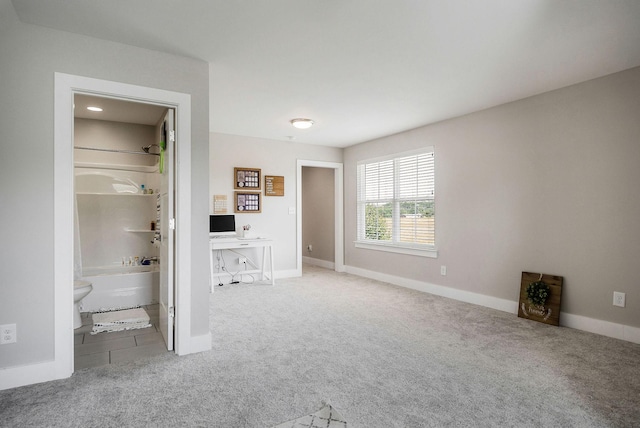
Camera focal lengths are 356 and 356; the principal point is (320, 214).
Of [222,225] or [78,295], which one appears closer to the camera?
[78,295]

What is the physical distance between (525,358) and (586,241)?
1.44 metres

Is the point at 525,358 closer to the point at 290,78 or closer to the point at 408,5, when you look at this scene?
the point at 408,5

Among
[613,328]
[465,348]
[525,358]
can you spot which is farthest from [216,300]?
[613,328]

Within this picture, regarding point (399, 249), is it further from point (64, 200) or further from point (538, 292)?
point (64, 200)

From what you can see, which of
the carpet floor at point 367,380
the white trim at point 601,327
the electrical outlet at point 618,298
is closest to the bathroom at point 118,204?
the carpet floor at point 367,380

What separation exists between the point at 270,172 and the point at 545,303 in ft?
13.9

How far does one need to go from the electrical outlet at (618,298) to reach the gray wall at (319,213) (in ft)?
14.9

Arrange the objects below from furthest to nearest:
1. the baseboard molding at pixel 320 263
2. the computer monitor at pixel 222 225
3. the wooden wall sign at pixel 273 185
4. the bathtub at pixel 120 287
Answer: the baseboard molding at pixel 320 263
the wooden wall sign at pixel 273 185
the computer monitor at pixel 222 225
the bathtub at pixel 120 287

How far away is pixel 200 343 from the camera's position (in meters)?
2.88

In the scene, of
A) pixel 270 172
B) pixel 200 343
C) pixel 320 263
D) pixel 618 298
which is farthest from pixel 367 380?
pixel 320 263

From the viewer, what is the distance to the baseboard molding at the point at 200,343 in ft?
9.34

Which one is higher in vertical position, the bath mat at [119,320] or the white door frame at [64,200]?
the white door frame at [64,200]

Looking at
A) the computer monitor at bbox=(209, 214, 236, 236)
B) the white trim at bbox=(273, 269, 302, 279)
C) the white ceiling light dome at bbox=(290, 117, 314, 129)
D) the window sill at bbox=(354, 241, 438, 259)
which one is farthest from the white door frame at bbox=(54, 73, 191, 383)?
the window sill at bbox=(354, 241, 438, 259)

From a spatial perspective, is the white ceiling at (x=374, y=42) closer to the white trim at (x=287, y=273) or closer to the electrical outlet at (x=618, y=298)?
the electrical outlet at (x=618, y=298)
